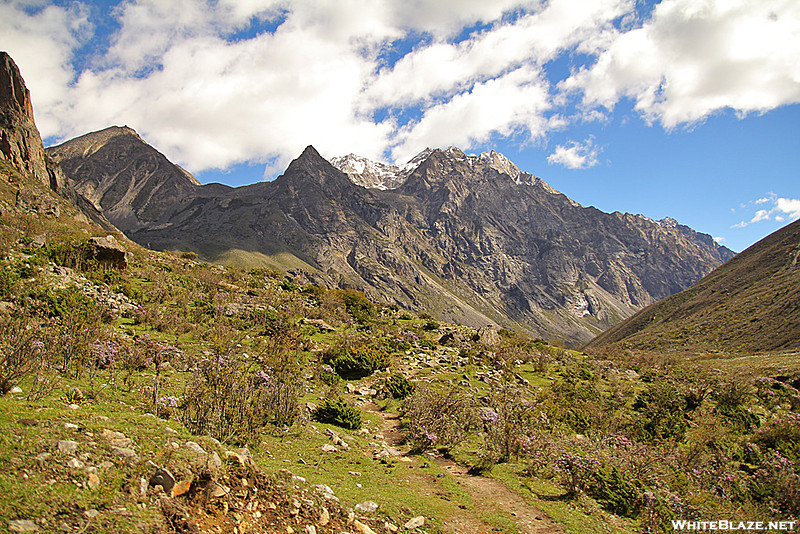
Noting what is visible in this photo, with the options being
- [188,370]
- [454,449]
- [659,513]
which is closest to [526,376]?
[454,449]

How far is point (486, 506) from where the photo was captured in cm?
668

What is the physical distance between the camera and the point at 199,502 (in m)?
3.98

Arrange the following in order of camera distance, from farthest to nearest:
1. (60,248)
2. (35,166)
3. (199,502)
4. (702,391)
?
(35,166) < (60,248) < (702,391) < (199,502)

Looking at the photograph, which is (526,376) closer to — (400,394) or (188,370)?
(400,394)

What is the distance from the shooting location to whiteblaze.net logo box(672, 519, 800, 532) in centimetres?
651

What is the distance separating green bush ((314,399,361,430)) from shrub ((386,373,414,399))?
135 inches

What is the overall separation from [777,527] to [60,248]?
77.5 ft

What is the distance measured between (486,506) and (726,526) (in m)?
4.24

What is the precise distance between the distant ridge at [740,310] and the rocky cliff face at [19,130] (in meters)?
94.2

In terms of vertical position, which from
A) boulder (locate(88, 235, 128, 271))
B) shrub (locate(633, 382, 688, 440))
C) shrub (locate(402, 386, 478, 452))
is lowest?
shrub (locate(633, 382, 688, 440))

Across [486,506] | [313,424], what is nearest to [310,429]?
[313,424]

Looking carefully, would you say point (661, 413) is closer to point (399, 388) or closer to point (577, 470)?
point (577, 470)

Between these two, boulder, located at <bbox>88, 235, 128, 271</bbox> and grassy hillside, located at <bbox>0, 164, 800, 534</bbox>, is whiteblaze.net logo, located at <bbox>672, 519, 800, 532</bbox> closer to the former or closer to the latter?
grassy hillside, located at <bbox>0, 164, 800, 534</bbox>

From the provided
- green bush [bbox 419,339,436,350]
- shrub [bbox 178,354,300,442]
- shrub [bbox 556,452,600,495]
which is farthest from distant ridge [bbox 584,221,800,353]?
shrub [bbox 178,354,300,442]
